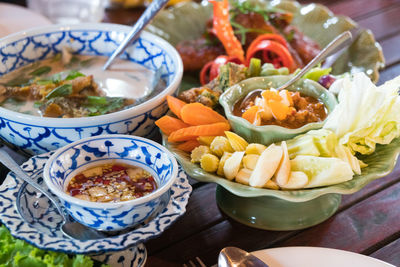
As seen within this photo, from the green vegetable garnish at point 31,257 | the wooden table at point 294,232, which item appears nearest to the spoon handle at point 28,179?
the green vegetable garnish at point 31,257

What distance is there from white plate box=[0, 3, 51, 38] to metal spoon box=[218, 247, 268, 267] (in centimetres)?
146

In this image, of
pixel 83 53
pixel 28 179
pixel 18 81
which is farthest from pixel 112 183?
pixel 83 53

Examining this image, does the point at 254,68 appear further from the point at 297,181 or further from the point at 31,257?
the point at 31,257

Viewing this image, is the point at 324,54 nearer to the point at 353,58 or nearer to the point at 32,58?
the point at 353,58

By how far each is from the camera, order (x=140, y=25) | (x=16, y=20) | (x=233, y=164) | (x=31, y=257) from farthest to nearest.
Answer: (x=16, y=20) → (x=140, y=25) → (x=233, y=164) → (x=31, y=257)

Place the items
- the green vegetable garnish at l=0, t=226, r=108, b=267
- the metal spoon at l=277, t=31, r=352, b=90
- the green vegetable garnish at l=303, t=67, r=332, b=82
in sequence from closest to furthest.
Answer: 1. the green vegetable garnish at l=0, t=226, r=108, b=267
2. the metal spoon at l=277, t=31, r=352, b=90
3. the green vegetable garnish at l=303, t=67, r=332, b=82

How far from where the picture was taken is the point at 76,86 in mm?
1748

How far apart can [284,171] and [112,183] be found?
44cm

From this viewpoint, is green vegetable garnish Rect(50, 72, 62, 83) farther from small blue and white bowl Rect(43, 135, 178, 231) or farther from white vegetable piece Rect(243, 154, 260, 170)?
white vegetable piece Rect(243, 154, 260, 170)

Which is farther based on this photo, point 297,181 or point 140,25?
point 140,25

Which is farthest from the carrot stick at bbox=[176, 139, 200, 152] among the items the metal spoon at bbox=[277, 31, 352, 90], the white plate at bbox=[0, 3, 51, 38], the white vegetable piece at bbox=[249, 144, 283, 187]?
the white plate at bbox=[0, 3, 51, 38]

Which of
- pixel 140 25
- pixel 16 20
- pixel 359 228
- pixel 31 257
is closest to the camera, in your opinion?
pixel 31 257

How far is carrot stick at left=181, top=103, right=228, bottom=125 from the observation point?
1.57 meters

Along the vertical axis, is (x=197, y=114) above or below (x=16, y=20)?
above
